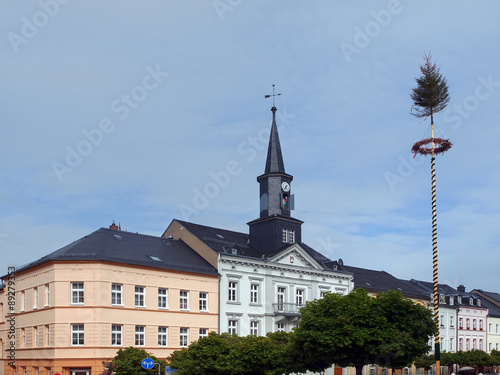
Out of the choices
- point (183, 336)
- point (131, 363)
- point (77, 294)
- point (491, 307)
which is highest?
point (77, 294)

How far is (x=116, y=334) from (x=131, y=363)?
183 inches

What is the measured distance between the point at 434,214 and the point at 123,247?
24.2 metres

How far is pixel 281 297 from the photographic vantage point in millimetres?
57469

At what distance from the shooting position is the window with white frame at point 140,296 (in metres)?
47.6

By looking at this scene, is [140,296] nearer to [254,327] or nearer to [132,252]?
[132,252]

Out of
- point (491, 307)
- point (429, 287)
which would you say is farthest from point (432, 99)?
point (491, 307)

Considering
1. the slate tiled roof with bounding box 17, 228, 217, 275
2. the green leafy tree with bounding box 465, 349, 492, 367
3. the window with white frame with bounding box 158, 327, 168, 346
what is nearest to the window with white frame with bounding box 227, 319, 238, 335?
the slate tiled roof with bounding box 17, 228, 217, 275

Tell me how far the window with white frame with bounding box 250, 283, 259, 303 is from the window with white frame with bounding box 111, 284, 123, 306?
1273cm

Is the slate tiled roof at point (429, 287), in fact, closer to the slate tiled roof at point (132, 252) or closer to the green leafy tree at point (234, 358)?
the slate tiled roof at point (132, 252)

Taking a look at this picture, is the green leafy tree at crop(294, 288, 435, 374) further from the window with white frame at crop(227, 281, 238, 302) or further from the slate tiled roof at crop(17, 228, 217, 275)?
the window with white frame at crop(227, 281, 238, 302)

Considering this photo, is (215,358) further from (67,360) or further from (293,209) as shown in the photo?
(293,209)

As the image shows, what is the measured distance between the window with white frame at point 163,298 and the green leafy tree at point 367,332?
1512 cm

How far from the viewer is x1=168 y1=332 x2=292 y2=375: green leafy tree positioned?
1529 inches

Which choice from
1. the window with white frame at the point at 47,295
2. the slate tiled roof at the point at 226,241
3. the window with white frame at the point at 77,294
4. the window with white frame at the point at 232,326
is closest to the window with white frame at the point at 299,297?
the slate tiled roof at the point at 226,241
